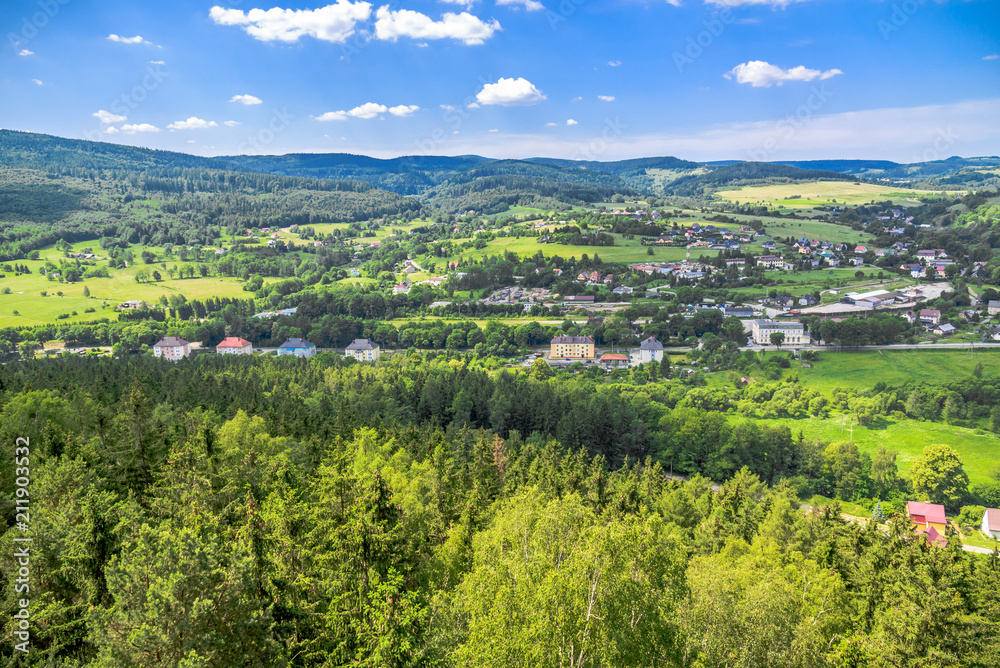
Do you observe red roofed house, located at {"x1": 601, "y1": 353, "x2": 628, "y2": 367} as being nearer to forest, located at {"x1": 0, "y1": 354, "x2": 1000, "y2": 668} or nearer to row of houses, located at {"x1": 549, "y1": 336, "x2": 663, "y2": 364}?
row of houses, located at {"x1": 549, "y1": 336, "x2": 663, "y2": 364}

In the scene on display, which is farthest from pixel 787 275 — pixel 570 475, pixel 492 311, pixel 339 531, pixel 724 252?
pixel 339 531

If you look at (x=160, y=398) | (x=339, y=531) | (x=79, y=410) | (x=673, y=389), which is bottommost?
(x=673, y=389)

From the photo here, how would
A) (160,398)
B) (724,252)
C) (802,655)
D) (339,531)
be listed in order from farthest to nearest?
(724,252), (160,398), (339,531), (802,655)

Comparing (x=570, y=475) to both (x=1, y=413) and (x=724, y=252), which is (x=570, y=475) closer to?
(x=1, y=413)

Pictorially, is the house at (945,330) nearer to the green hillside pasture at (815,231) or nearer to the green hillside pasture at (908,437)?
the green hillside pasture at (908,437)

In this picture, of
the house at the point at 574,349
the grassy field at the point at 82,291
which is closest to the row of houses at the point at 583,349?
the house at the point at 574,349

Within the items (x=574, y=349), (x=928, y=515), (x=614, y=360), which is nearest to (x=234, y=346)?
(x=574, y=349)

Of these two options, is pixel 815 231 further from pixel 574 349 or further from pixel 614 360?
pixel 574 349
